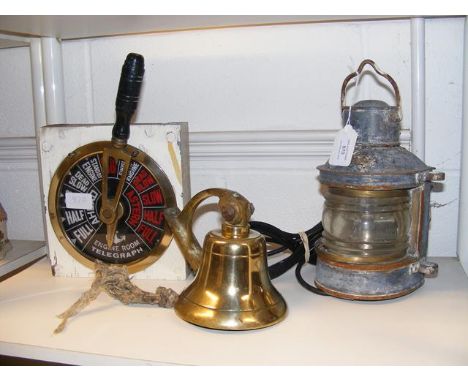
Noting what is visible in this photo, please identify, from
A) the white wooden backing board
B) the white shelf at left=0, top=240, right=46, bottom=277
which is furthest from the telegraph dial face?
the white shelf at left=0, top=240, right=46, bottom=277

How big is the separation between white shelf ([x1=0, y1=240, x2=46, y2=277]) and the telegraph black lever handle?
320mm

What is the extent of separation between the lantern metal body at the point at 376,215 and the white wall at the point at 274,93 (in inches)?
7.7

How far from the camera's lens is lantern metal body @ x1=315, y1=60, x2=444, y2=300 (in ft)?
2.44

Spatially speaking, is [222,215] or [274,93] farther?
[274,93]

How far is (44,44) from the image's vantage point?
1032 millimetres

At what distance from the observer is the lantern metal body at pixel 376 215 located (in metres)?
0.74

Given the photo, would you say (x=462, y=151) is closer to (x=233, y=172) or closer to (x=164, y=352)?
(x=233, y=172)

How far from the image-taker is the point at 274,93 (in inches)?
39.0

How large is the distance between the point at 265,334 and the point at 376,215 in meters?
0.25

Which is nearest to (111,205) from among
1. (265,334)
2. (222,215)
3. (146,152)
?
(146,152)

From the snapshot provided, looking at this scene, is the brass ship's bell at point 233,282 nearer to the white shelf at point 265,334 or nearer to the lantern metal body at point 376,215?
the white shelf at point 265,334

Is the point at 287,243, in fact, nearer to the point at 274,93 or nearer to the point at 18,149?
the point at 274,93

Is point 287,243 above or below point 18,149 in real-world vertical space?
below

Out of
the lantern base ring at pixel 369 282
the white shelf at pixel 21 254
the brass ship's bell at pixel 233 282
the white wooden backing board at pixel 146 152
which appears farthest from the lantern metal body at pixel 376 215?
the white shelf at pixel 21 254
